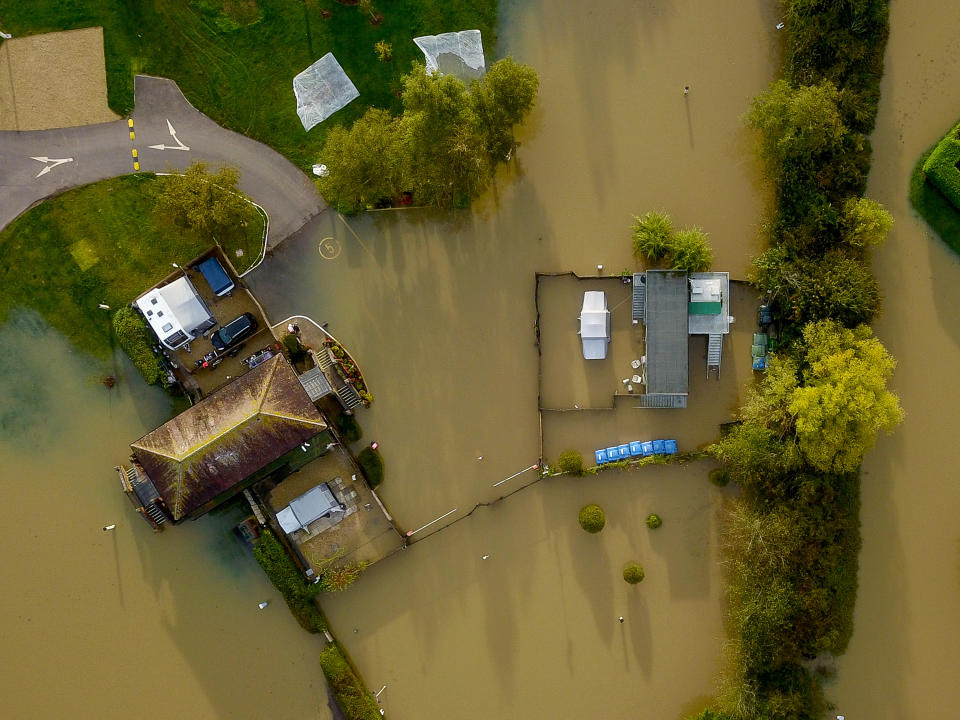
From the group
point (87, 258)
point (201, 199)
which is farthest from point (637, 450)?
point (87, 258)

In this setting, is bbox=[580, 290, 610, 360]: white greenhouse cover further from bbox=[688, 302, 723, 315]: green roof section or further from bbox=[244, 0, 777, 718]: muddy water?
bbox=[688, 302, 723, 315]: green roof section

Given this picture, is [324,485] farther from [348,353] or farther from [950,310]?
[950,310]

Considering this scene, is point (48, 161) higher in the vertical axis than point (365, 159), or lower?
higher

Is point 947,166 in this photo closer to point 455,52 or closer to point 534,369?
point 534,369

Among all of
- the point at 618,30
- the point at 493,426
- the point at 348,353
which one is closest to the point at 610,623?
the point at 493,426

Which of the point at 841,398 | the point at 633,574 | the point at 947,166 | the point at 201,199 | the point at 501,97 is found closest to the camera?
the point at 841,398

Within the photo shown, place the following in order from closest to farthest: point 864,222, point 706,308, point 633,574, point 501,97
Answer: point 864,222
point 501,97
point 706,308
point 633,574
